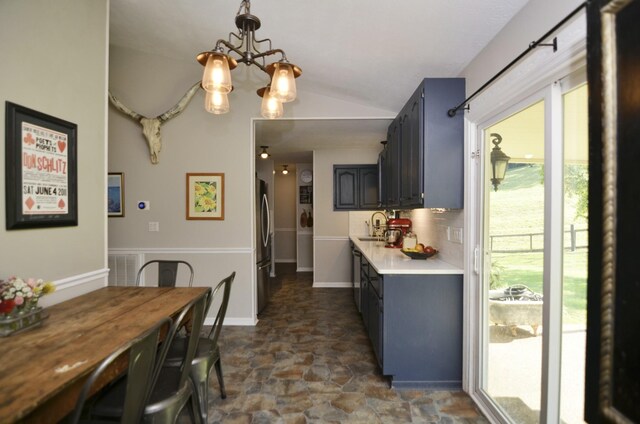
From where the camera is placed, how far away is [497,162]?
81.7 inches

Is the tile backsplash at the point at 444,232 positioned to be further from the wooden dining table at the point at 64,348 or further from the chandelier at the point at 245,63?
the wooden dining table at the point at 64,348

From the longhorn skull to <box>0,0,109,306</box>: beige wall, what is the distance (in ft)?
3.71

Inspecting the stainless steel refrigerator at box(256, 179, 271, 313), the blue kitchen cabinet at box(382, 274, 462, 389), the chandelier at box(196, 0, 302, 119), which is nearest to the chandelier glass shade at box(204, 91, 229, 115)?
the chandelier at box(196, 0, 302, 119)

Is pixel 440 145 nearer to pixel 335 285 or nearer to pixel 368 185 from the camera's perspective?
pixel 368 185

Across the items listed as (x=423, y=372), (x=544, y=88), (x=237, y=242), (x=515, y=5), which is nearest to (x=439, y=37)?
(x=515, y=5)

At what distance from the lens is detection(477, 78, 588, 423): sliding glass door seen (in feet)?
4.79

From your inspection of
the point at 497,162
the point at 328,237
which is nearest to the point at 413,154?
the point at 497,162

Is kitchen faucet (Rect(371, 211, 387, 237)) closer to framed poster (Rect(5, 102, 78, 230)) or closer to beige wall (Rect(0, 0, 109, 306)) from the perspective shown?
beige wall (Rect(0, 0, 109, 306))

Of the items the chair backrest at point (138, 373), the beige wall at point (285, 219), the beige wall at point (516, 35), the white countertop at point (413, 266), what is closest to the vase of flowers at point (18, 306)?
the chair backrest at point (138, 373)

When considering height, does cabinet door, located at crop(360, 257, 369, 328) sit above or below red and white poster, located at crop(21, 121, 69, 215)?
below

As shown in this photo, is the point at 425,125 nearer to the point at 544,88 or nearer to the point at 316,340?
the point at 544,88

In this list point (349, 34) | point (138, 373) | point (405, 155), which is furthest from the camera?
point (405, 155)

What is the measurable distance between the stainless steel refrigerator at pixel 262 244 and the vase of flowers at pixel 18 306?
8.21 ft

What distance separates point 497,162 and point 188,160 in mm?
3204
